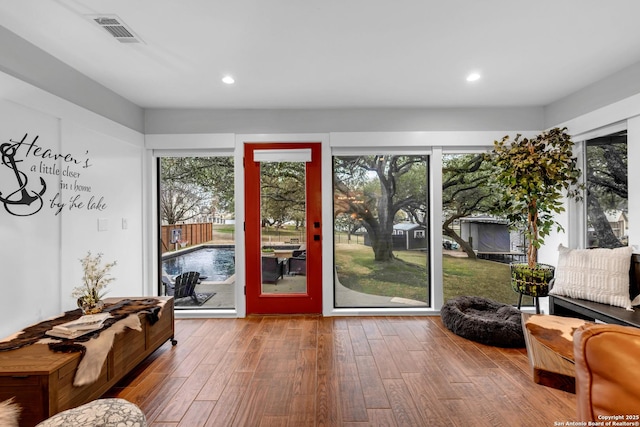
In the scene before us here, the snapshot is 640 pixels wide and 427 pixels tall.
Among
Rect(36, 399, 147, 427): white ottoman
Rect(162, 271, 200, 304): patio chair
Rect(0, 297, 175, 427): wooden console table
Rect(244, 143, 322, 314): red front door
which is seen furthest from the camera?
Rect(162, 271, 200, 304): patio chair

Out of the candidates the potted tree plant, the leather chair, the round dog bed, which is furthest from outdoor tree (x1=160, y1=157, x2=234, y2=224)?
the leather chair

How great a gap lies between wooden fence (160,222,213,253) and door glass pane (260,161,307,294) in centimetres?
72

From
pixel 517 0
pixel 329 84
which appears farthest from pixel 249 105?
pixel 517 0

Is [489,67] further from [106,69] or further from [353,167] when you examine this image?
[106,69]

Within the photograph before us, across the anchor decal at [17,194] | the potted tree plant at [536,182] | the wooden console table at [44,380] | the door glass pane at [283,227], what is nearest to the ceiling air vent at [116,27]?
the anchor decal at [17,194]

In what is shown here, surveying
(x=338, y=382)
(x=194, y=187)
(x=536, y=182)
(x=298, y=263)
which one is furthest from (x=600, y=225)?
(x=194, y=187)

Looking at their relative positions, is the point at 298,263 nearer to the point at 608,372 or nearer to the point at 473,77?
the point at 473,77

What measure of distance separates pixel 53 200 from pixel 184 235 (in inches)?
59.1

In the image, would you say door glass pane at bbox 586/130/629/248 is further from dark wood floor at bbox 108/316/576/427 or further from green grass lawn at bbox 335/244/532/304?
dark wood floor at bbox 108/316/576/427

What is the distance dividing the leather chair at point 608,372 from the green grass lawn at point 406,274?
313cm

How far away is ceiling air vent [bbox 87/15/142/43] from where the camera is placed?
6.34ft

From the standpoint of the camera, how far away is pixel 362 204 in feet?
12.4

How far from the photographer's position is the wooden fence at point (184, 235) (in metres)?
3.75

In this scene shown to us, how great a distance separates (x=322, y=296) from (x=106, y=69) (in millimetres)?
3199
